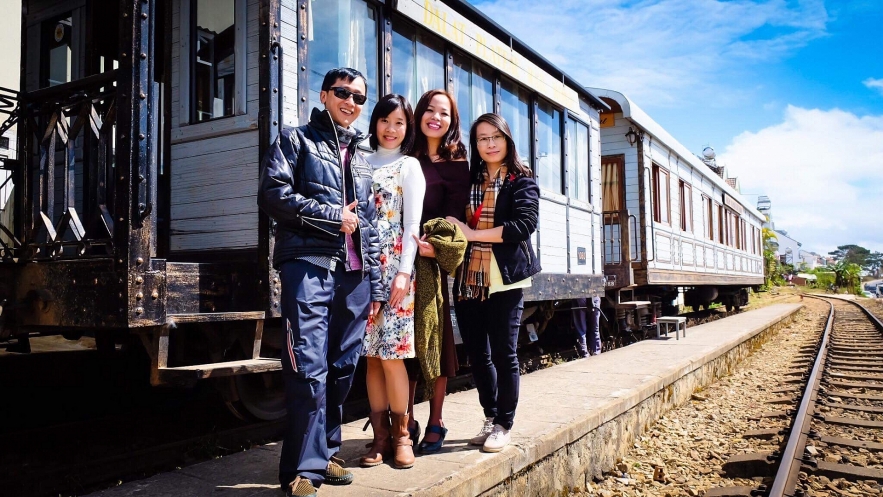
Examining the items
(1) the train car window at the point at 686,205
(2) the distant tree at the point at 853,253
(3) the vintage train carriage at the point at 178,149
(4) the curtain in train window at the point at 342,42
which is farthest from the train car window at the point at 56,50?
(2) the distant tree at the point at 853,253

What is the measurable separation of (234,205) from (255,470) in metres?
1.61

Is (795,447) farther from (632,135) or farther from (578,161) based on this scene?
(632,135)

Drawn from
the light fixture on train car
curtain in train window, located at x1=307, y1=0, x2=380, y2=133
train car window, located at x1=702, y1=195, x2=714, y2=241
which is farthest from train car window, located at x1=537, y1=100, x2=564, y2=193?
train car window, located at x1=702, y1=195, x2=714, y2=241

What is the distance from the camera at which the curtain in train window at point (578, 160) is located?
26.3 ft

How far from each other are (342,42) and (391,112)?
5.32 feet

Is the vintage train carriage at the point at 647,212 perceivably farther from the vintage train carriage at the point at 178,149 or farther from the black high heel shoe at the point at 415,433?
the black high heel shoe at the point at 415,433

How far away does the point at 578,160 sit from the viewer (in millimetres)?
8305

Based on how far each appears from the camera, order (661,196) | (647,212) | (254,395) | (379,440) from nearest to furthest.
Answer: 1. (379,440)
2. (254,395)
3. (647,212)
4. (661,196)

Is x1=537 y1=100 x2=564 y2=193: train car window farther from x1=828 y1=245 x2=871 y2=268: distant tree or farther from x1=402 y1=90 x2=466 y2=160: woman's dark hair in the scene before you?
x1=828 y1=245 x2=871 y2=268: distant tree

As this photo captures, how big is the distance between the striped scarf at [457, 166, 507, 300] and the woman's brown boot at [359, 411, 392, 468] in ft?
2.42

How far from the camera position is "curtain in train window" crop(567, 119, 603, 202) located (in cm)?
801

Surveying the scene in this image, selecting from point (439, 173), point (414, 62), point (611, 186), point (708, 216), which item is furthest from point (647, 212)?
point (439, 173)

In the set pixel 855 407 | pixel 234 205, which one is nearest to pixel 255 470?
pixel 234 205

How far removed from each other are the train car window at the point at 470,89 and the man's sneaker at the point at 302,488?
3.84m
